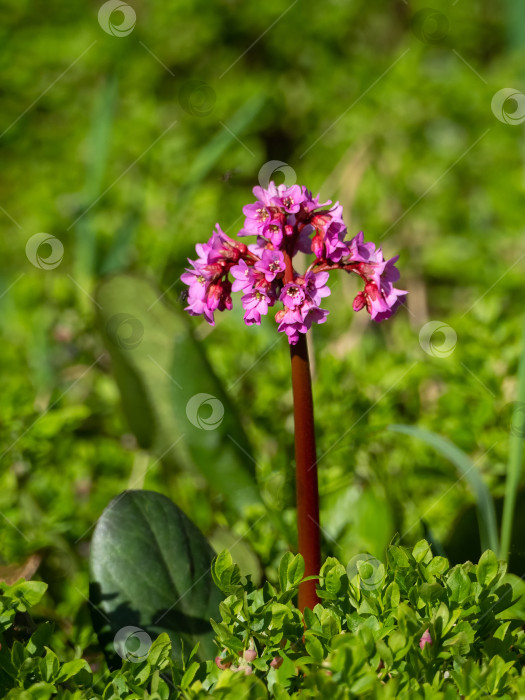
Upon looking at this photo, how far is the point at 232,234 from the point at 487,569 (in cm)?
161

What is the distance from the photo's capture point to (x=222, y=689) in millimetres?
684

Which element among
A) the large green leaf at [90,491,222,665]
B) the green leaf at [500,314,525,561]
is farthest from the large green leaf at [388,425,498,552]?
the large green leaf at [90,491,222,665]

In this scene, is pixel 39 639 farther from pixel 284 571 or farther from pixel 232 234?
pixel 232 234

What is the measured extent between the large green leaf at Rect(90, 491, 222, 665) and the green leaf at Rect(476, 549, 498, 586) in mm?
328

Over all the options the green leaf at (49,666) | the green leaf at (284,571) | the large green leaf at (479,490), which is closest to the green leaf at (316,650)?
the green leaf at (284,571)

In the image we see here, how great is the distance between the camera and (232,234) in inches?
89.5

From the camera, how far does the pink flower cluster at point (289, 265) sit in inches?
32.5

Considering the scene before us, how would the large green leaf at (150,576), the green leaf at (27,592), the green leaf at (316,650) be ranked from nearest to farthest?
the green leaf at (316,650), the green leaf at (27,592), the large green leaf at (150,576)

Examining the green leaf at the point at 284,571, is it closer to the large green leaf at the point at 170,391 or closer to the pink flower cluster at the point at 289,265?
the pink flower cluster at the point at 289,265

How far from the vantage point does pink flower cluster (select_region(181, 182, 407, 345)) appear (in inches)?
32.5

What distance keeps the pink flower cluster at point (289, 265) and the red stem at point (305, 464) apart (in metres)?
0.02

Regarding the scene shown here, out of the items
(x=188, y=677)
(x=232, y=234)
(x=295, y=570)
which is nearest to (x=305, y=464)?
(x=295, y=570)

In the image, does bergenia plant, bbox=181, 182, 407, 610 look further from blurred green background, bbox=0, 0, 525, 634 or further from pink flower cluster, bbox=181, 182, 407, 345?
blurred green background, bbox=0, 0, 525, 634

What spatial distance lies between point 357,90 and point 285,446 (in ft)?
6.26
